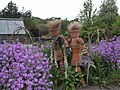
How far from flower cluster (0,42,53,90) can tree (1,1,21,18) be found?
31.1m

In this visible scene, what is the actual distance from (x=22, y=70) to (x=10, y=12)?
33.0 m

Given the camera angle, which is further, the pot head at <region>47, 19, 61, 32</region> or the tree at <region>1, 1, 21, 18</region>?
the tree at <region>1, 1, 21, 18</region>

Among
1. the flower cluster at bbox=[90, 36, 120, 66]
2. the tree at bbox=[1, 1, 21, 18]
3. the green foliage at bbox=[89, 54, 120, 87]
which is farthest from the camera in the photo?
the tree at bbox=[1, 1, 21, 18]

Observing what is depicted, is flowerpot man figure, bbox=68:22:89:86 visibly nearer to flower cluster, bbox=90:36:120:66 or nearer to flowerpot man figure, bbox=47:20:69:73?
flowerpot man figure, bbox=47:20:69:73

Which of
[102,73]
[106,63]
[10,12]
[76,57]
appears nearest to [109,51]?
[106,63]

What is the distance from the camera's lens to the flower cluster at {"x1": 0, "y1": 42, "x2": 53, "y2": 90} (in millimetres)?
2627

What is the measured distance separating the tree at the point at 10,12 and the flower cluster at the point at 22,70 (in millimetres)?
31083

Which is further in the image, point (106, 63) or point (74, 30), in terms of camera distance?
point (106, 63)

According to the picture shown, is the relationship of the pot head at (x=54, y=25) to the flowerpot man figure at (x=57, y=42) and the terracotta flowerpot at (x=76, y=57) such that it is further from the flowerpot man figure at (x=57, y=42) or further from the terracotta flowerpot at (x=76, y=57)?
the terracotta flowerpot at (x=76, y=57)

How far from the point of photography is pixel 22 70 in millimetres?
2768

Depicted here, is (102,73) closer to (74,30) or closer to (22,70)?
(74,30)

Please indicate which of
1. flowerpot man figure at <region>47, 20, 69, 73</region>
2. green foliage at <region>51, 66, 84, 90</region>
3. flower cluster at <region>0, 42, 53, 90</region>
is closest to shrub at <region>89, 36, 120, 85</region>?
green foliage at <region>51, 66, 84, 90</region>

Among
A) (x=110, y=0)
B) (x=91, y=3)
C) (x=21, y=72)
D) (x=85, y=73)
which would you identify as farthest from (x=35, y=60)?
(x=110, y=0)

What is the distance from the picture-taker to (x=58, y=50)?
11.8 ft
